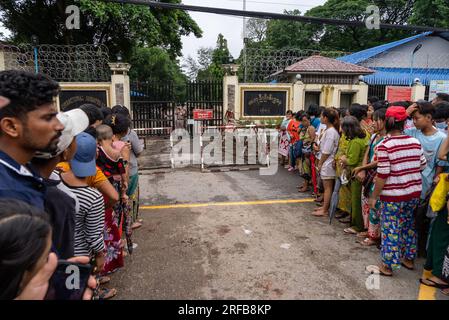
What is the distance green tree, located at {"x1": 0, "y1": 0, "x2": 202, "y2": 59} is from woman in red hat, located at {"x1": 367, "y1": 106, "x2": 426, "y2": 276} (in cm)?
1465

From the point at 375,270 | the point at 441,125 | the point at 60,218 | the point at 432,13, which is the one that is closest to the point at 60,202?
the point at 60,218

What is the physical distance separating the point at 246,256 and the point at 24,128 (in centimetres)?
285

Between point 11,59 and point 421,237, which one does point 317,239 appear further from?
point 11,59

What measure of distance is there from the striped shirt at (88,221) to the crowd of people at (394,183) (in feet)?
8.64

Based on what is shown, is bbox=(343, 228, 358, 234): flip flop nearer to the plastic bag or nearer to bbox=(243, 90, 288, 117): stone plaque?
the plastic bag

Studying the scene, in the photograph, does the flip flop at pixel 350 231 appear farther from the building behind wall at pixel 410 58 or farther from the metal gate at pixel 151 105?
the building behind wall at pixel 410 58

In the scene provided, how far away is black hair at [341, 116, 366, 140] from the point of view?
430 centimetres

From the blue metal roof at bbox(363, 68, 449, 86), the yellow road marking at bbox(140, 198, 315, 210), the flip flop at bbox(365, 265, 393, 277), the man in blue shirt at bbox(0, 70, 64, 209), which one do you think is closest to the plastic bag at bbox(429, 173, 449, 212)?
the flip flop at bbox(365, 265, 393, 277)

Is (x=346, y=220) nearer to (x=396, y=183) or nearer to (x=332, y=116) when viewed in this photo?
(x=332, y=116)

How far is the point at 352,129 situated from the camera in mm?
4316

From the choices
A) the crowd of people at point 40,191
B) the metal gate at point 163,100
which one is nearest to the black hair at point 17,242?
the crowd of people at point 40,191

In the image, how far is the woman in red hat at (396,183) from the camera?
317 centimetres
